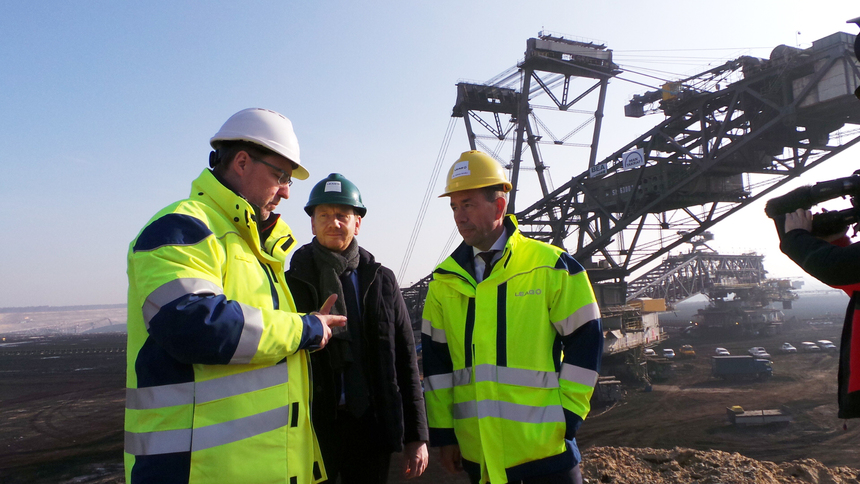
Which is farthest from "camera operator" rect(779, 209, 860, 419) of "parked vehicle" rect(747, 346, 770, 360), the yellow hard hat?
"parked vehicle" rect(747, 346, 770, 360)

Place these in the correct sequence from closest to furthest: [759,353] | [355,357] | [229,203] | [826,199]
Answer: [229,203] < [826,199] < [355,357] < [759,353]

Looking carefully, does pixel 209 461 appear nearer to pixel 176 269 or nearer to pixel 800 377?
pixel 176 269

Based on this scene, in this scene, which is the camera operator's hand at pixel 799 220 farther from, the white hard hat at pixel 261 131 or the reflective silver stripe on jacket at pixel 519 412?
the white hard hat at pixel 261 131

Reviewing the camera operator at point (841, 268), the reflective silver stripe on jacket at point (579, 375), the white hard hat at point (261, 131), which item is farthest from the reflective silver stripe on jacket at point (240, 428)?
the camera operator at point (841, 268)

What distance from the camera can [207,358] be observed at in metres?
1.63

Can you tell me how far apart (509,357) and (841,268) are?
1.49 m

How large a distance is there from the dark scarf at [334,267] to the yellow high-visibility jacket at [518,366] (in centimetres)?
66

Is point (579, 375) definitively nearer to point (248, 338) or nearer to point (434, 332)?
point (434, 332)

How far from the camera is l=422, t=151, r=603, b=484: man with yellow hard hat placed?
238 centimetres

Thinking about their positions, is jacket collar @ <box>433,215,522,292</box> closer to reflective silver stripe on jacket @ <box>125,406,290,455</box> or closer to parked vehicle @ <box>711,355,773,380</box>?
reflective silver stripe on jacket @ <box>125,406,290,455</box>

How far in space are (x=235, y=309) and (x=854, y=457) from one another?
51.0ft

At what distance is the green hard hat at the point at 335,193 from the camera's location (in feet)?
10.2

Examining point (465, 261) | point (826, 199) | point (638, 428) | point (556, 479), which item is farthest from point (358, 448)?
point (638, 428)

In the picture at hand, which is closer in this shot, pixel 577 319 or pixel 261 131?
pixel 261 131
